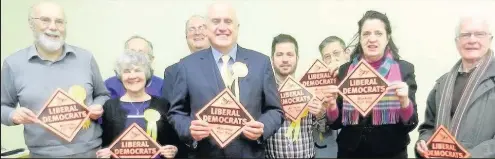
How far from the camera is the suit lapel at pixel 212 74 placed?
93.7 inches

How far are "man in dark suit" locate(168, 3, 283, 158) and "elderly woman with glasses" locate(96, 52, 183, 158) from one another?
3.8 inches

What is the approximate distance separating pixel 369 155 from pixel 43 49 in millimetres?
1666

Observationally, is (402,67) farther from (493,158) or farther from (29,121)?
(29,121)

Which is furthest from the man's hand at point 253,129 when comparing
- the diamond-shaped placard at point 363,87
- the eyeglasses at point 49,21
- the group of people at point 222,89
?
the eyeglasses at point 49,21

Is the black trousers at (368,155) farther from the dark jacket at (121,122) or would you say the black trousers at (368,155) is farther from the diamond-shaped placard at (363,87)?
the dark jacket at (121,122)

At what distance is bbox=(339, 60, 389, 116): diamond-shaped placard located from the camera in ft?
7.98

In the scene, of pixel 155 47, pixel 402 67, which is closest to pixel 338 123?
pixel 402 67

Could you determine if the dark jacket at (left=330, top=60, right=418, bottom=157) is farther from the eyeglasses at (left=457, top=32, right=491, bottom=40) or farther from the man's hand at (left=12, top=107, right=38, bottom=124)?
the man's hand at (left=12, top=107, right=38, bottom=124)

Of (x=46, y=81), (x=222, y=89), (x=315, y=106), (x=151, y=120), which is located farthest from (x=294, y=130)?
(x=46, y=81)

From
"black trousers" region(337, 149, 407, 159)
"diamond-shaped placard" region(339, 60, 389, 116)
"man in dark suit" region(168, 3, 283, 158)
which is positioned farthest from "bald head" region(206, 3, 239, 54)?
"black trousers" region(337, 149, 407, 159)

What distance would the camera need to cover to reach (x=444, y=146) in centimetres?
235

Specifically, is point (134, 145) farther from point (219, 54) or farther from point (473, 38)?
point (473, 38)

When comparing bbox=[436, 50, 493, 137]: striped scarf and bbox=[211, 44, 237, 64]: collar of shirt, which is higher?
bbox=[211, 44, 237, 64]: collar of shirt

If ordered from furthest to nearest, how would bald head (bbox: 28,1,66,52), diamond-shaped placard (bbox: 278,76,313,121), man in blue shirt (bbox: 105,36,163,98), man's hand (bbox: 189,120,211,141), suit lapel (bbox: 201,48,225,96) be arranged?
man in blue shirt (bbox: 105,36,163,98) → diamond-shaped placard (bbox: 278,76,313,121) → bald head (bbox: 28,1,66,52) → suit lapel (bbox: 201,48,225,96) → man's hand (bbox: 189,120,211,141)
